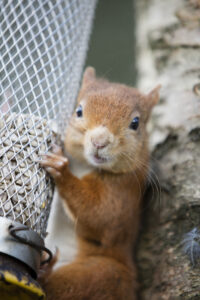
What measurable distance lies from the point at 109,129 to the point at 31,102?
49 centimetres

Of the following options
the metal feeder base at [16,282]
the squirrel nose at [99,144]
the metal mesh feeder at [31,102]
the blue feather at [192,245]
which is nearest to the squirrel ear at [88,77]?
the metal mesh feeder at [31,102]

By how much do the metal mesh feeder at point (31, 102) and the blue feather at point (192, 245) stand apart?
814 mm

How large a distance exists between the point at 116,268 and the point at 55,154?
0.81 m

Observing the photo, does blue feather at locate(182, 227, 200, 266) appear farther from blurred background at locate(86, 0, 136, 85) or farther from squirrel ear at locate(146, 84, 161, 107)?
blurred background at locate(86, 0, 136, 85)

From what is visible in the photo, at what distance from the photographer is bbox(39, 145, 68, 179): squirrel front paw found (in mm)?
2016

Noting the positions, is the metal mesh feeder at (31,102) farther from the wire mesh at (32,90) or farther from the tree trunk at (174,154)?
the tree trunk at (174,154)

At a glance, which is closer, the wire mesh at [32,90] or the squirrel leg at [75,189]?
the wire mesh at [32,90]

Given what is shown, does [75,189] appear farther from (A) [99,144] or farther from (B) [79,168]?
(A) [99,144]

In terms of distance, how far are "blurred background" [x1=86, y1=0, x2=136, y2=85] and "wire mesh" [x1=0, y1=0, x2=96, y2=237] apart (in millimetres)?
2391

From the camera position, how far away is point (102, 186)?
7.97 feet

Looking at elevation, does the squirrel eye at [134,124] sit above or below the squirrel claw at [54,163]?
above

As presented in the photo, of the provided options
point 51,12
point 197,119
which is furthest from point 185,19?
point 51,12

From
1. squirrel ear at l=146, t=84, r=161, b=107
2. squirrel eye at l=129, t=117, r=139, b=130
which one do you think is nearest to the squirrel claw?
squirrel eye at l=129, t=117, r=139, b=130

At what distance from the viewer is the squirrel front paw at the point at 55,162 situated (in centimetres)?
202
